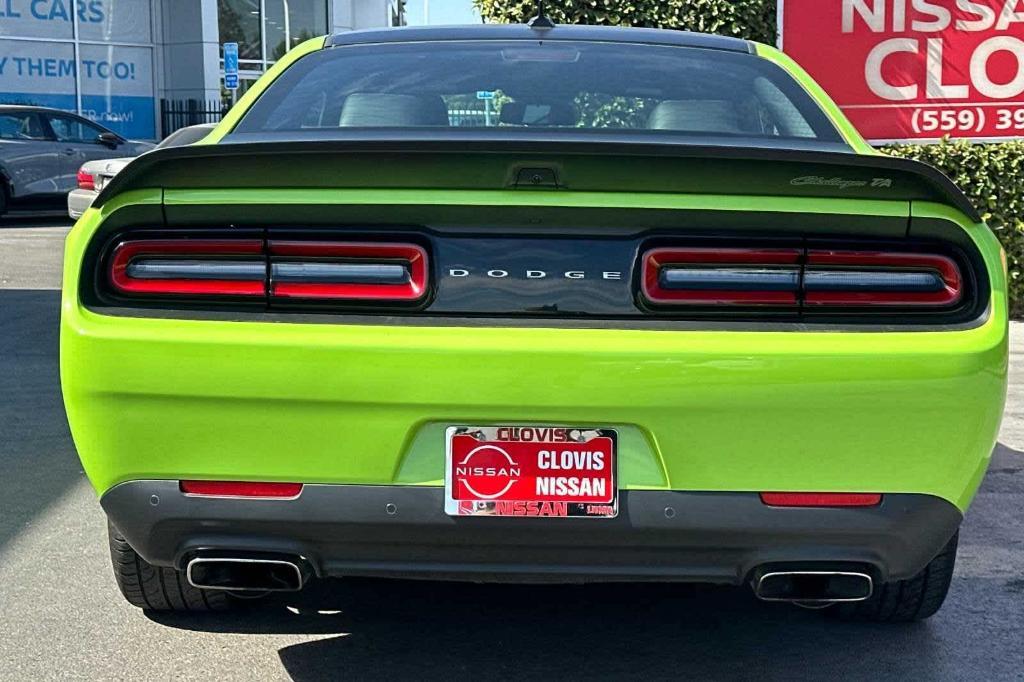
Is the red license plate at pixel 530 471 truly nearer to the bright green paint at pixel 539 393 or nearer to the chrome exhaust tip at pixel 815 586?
the bright green paint at pixel 539 393

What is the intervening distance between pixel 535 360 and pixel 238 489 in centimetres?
67

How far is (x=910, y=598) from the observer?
148 inches

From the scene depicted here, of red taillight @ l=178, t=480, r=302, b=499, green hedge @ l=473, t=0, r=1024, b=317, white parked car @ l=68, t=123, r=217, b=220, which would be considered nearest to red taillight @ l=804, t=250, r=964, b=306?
red taillight @ l=178, t=480, r=302, b=499

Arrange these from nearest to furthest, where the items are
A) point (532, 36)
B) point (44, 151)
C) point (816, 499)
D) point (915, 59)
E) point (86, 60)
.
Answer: point (816, 499)
point (532, 36)
point (915, 59)
point (44, 151)
point (86, 60)

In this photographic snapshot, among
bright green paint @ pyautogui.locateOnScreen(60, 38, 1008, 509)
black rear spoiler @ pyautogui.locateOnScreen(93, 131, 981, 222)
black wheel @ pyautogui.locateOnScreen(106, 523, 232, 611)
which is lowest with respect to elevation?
black wheel @ pyautogui.locateOnScreen(106, 523, 232, 611)

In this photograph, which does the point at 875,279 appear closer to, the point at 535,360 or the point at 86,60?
the point at 535,360

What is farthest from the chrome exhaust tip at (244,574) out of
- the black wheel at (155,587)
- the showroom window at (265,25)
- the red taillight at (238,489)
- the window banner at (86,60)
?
the showroom window at (265,25)

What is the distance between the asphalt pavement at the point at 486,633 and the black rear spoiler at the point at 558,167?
124 cm

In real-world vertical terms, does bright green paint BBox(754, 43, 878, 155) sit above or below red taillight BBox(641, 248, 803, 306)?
above

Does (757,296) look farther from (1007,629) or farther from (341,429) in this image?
(1007,629)

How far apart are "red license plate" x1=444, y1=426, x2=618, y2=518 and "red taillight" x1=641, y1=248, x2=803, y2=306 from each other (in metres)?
0.33

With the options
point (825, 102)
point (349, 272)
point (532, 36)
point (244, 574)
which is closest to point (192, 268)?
point (349, 272)

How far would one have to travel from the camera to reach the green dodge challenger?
2889mm

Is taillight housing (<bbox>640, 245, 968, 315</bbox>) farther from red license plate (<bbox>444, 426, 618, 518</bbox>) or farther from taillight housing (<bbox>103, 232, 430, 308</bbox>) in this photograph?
taillight housing (<bbox>103, 232, 430, 308</bbox>)
